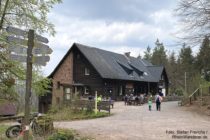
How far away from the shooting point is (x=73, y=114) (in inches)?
1140

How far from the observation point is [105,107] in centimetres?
3077

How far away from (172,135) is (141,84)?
48002 millimetres

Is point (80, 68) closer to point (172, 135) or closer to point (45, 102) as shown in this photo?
point (45, 102)

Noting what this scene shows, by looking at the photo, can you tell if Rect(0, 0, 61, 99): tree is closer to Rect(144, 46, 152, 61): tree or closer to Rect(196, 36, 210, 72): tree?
Rect(196, 36, 210, 72): tree

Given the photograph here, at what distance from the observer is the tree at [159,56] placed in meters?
115

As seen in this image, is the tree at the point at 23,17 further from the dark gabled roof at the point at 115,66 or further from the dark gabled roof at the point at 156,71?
the dark gabled roof at the point at 156,71

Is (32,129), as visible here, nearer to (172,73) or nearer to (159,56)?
(172,73)

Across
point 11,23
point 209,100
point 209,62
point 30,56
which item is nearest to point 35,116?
point 11,23

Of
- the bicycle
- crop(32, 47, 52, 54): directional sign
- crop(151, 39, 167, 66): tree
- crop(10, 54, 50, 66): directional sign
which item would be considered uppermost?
crop(151, 39, 167, 66): tree

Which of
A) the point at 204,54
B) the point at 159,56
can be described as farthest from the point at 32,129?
the point at 159,56

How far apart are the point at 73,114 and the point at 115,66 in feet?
95.7

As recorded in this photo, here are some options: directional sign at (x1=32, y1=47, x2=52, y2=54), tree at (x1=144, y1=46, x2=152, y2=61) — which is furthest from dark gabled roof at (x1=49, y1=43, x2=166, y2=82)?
tree at (x1=144, y1=46, x2=152, y2=61)

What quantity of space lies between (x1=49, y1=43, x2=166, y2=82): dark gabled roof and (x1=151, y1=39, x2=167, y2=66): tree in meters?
43.6

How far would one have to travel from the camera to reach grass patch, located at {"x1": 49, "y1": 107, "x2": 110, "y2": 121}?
26922 millimetres
